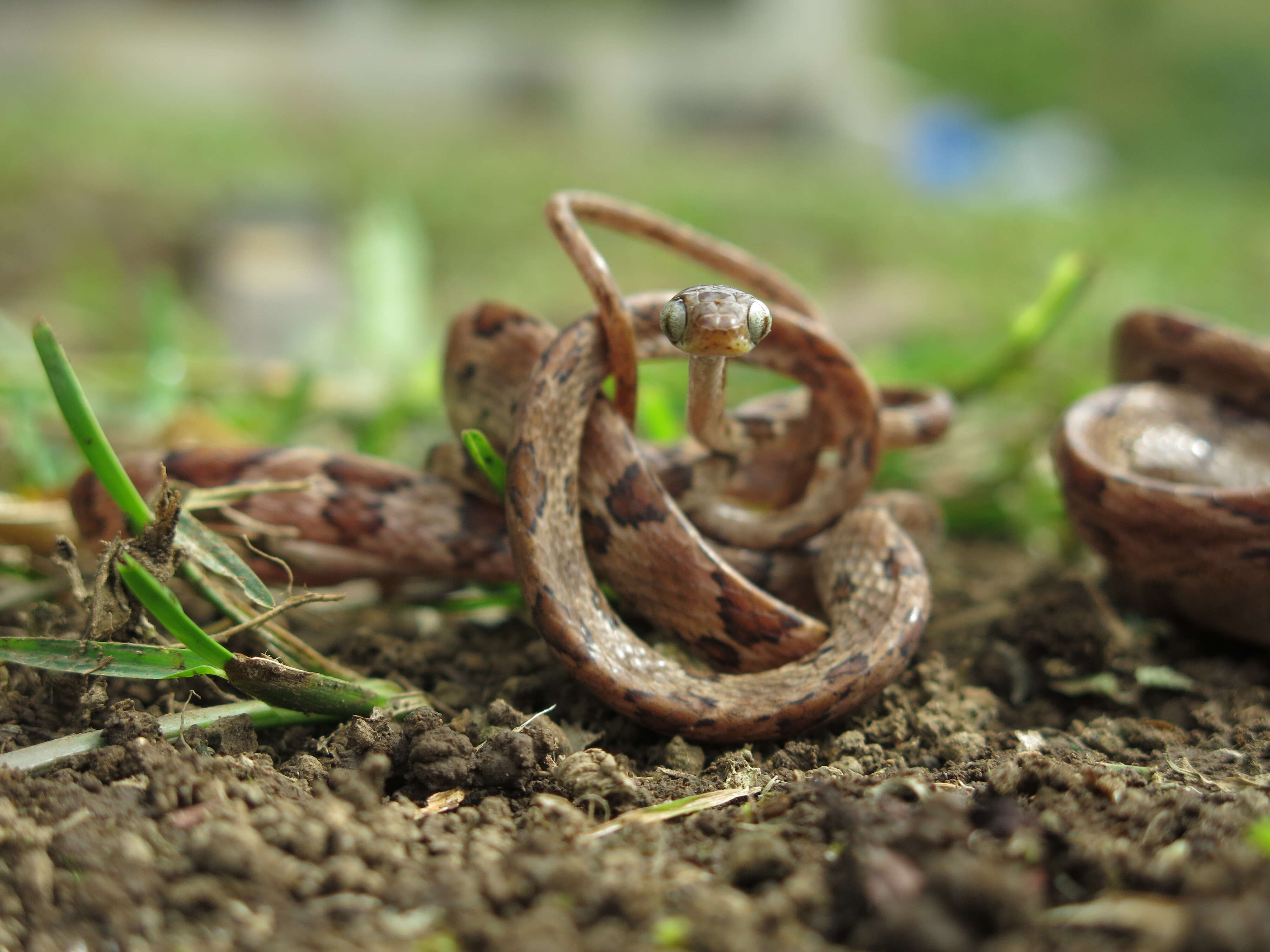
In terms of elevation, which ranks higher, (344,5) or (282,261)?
(344,5)

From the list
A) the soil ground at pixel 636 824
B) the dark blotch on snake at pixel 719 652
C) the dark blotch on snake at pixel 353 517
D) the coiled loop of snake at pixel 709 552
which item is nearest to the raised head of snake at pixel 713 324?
the coiled loop of snake at pixel 709 552

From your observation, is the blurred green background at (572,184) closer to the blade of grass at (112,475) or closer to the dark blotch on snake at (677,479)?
the dark blotch on snake at (677,479)

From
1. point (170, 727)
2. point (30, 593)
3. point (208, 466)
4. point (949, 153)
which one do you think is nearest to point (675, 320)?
point (170, 727)

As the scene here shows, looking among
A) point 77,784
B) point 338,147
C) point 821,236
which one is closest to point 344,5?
point 338,147

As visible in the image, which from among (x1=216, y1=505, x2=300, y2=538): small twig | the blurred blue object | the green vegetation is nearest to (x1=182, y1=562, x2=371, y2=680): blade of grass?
the green vegetation

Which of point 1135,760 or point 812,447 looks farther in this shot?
point 812,447

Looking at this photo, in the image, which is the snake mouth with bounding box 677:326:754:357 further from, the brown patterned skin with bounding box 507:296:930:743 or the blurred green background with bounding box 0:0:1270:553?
the blurred green background with bounding box 0:0:1270:553

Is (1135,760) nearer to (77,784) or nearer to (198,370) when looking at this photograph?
(77,784)

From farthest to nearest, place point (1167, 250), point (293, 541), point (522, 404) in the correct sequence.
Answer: point (1167, 250)
point (293, 541)
point (522, 404)
